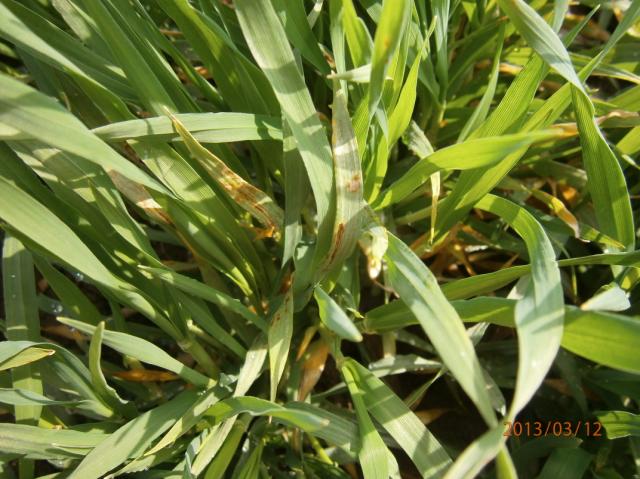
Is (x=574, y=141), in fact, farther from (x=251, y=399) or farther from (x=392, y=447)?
(x=251, y=399)

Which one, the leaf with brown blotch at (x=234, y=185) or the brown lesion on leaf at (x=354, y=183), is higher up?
the leaf with brown blotch at (x=234, y=185)

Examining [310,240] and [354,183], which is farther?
[310,240]

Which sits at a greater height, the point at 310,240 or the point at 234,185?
the point at 234,185

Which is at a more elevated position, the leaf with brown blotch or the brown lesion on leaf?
the leaf with brown blotch

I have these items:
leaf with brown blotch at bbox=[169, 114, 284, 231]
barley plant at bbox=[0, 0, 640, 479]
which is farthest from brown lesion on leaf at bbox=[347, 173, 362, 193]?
leaf with brown blotch at bbox=[169, 114, 284, 231]

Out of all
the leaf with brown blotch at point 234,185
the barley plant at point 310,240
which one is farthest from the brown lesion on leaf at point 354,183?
the leaf with brown blotch at point 234,185

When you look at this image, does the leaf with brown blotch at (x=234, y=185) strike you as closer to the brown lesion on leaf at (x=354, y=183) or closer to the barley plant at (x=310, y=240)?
the barley plant at (x=310, y=240)

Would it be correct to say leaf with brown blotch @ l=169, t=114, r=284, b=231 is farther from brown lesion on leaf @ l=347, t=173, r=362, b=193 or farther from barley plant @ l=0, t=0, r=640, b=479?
brown lesion on leaf @ l=347, t=173, r=362, b=193

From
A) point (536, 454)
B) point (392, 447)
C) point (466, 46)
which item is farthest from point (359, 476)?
point (466, 46)
